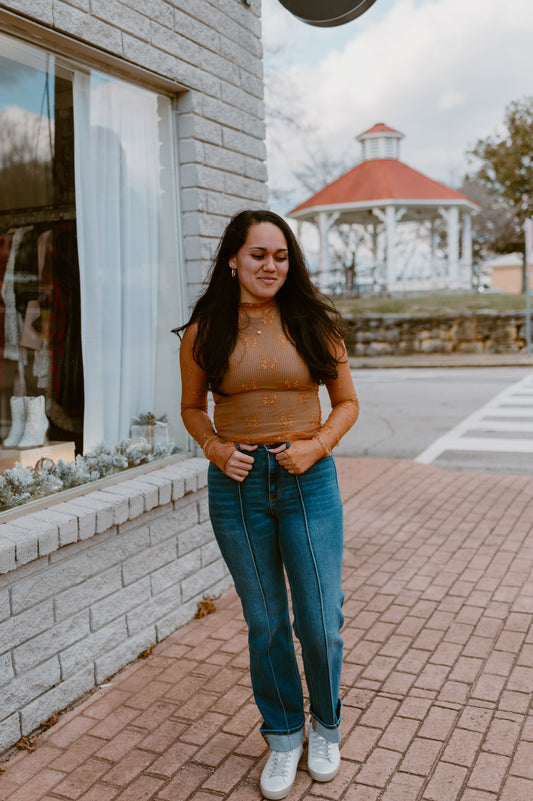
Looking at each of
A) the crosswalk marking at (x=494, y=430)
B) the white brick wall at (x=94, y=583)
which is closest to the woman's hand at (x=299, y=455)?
the white brick wall at (x=94, y=583)

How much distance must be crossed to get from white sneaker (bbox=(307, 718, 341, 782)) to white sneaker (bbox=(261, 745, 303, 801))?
0.05 meters

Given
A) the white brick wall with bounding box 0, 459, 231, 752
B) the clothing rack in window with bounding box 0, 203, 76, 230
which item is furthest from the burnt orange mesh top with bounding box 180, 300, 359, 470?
the clothing rack in window with bounding box 0, 203, 76, 230

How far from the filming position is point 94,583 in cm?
353

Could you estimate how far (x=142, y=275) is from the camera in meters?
4.34

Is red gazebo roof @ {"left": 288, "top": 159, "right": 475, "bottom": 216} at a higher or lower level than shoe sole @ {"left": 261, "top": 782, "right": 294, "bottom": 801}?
higher

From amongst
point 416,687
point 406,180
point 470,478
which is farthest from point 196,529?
point 406,180

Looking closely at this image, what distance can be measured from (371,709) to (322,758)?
Result: 535 millimetres

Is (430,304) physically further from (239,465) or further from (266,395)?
(239,465)

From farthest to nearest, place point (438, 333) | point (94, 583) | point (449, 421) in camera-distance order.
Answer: point (438, 333)
point (449, 421)
point (94, 583)

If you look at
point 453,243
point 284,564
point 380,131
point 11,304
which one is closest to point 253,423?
point 284,564

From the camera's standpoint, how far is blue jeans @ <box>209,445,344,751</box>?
2547 millimetres

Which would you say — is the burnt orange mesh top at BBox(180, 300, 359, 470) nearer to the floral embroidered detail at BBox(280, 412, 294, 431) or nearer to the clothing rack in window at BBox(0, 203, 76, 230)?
the floral embroidered detail at BBox(280, 412, 294, 431)

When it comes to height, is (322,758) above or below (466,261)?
below

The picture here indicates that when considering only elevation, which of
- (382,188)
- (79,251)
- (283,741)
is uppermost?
(382,188)
